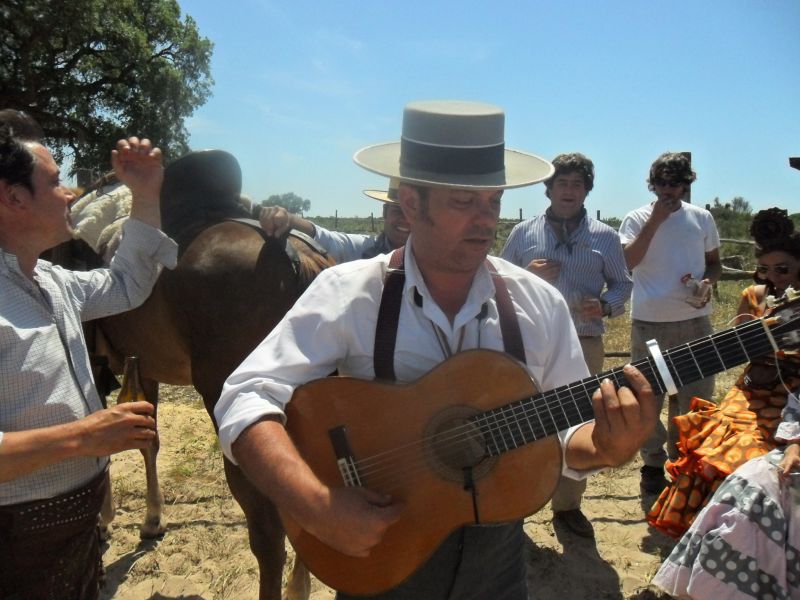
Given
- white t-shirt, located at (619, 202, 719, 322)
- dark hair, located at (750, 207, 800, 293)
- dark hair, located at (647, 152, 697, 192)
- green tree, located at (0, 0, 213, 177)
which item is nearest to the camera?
dark hair, located at (750, 207, 800, 293)

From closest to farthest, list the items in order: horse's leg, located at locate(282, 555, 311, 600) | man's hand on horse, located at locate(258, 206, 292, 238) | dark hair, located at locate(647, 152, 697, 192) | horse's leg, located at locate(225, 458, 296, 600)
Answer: horse's leg, located at locate(225, 458, 296, 600), man's hand on horse, located at locate(258, 206, 292, 238), horse's leg, located at locate(282, 555, 311, 600), dark hair, located at locate(647, 152, 697, 192)

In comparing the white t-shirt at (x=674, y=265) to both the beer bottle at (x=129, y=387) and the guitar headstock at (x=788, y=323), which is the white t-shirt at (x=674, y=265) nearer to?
the guitar headstock at (x=788, y=323)

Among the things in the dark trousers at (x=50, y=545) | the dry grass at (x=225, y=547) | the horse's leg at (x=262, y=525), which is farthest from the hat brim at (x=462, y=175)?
the dry grass at (x=225, y=547)

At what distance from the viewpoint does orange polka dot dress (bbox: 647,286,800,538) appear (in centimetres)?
296

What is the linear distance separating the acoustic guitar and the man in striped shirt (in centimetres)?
233

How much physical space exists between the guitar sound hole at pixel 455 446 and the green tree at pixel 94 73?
21379 mm

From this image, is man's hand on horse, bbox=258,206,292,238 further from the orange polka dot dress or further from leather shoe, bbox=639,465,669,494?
leather shoe, bbox=639,465,669,494

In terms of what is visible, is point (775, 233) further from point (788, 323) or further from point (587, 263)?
point (788, 323)

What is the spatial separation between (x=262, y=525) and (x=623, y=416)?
72.9 inches

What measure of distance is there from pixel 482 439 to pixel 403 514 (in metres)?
0.29

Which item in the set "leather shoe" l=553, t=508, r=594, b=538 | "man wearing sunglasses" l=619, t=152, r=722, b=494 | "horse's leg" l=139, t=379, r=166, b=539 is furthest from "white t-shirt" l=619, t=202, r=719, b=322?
"horse's leg" l=139, t=379, r=166, b=539

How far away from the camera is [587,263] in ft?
13.3

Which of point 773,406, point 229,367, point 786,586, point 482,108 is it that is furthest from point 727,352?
point 229,367

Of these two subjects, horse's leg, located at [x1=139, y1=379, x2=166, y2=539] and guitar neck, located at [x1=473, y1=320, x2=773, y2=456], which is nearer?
guitar neck, located at [x1=473, y1=320, x2=773, y2=456]
